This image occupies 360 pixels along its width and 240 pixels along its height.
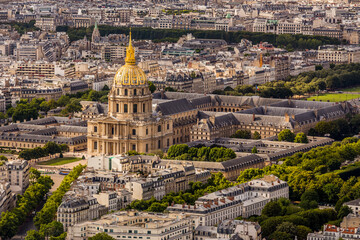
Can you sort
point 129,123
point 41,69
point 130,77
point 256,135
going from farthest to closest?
point 41,69 < point 256,135 < point 130,77 < point 129,123

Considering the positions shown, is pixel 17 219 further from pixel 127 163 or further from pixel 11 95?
pixel 11 95

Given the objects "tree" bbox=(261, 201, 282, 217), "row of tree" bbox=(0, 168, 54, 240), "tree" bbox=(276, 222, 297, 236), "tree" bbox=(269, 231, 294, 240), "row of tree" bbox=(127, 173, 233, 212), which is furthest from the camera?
"row of tree" bbox=(127, 173, 233, 212)

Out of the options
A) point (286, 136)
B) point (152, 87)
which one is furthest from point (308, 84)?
point (286, 136)

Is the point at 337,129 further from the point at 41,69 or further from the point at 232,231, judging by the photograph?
the point at 41,69

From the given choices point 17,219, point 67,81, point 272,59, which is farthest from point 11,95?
point 17,219

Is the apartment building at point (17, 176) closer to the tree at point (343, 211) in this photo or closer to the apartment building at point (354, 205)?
the tree at point (343, 211)

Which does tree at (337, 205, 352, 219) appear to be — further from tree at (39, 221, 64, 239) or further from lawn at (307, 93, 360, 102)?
lawn at (307, 93, 360, 102)

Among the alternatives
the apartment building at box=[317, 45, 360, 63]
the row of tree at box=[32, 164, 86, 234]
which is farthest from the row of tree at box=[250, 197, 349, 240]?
the apartment building at box=[317, 45, 360, 63]
